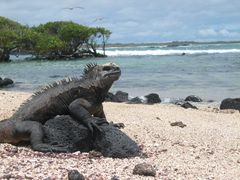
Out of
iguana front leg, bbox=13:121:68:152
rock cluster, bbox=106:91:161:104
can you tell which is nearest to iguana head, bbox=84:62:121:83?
iguana front leg, bbox=13:121:68:152

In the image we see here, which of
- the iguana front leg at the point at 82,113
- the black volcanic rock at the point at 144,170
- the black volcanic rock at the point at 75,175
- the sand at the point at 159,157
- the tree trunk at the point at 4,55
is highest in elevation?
the iguana front leg at the point at 82,113

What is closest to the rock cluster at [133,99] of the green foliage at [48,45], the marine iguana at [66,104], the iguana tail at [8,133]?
the marine iguana at [66,104]

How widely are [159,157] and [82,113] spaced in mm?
1182

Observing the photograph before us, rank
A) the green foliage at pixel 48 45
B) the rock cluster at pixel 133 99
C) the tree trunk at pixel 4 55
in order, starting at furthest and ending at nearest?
1. the green foliage at pixel 48 45
2. the tree trunk at pixel 4 55
3. the rock cluster at pixel 133 99

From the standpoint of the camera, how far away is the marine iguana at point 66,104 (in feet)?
23.0

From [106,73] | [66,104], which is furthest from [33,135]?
[106,73]

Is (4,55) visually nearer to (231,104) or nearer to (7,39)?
(7,39)

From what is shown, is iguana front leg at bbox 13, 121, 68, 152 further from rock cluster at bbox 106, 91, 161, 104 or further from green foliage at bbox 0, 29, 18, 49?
green foliage at bbox 0, 29, 18, 49

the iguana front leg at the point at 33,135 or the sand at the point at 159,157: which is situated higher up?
the iguana front leg at the point at 33,135

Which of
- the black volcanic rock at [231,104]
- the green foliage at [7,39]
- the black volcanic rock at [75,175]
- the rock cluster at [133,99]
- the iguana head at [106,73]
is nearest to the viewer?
the black volcanic rock at [75,175]

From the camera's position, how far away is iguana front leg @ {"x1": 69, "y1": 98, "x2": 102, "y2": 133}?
6.82m

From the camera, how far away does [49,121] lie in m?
7.19

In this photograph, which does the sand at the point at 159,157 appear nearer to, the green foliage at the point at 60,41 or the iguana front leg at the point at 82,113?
the iguana front leg at the point at 82,113

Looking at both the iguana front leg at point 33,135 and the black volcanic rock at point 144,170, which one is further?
the iguana front leg at point 33,135
